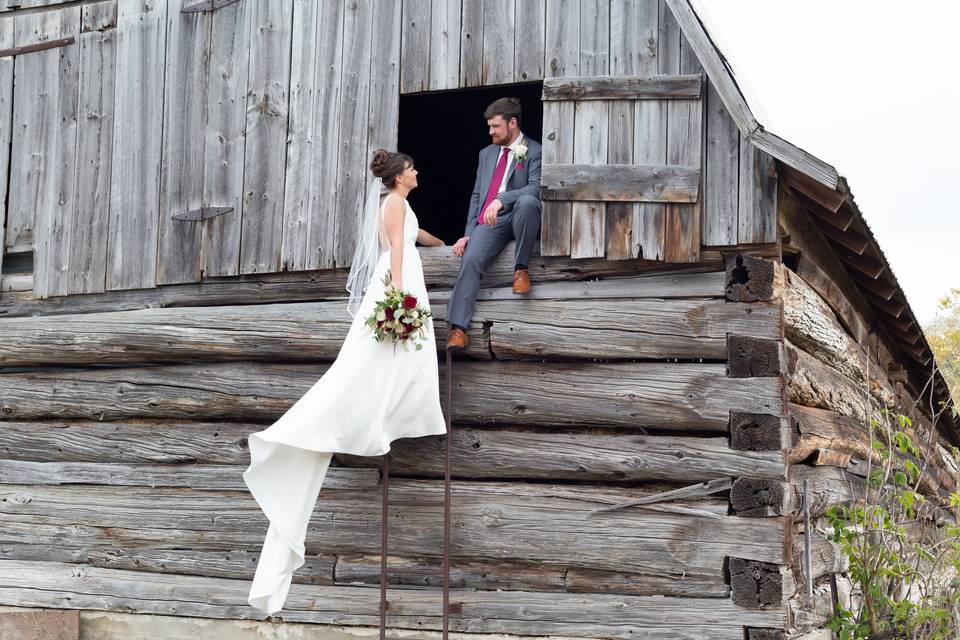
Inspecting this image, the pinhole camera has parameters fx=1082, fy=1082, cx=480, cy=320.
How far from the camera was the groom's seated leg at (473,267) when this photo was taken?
6.87 metres

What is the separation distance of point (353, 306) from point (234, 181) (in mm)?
1588

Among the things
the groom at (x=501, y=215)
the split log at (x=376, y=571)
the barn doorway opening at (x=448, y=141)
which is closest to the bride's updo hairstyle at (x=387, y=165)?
the groom at (x=501, y=215)

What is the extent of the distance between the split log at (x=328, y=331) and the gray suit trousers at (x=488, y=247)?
0.18 metres

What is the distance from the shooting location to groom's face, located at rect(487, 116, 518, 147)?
732cm

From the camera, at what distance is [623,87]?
6805mm

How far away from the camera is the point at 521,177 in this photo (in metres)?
7.28

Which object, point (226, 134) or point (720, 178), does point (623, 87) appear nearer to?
point (720, 178)

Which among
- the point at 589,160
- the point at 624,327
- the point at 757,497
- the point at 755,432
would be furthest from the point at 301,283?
the point at 757,497

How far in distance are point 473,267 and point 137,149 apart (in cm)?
313

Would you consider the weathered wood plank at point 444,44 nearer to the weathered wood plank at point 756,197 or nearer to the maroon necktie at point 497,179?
the maroon necktie at point 497,179

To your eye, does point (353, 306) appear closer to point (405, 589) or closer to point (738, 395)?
point (405, 589)

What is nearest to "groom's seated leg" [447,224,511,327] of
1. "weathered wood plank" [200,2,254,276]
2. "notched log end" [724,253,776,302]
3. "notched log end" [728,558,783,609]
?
"notched log end" [724,253,776,302]

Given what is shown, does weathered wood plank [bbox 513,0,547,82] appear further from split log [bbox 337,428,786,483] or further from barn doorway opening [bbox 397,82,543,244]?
barn doorway opening [bbox 397,82,543,244]

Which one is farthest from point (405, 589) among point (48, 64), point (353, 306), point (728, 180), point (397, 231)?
point (48, 64)
